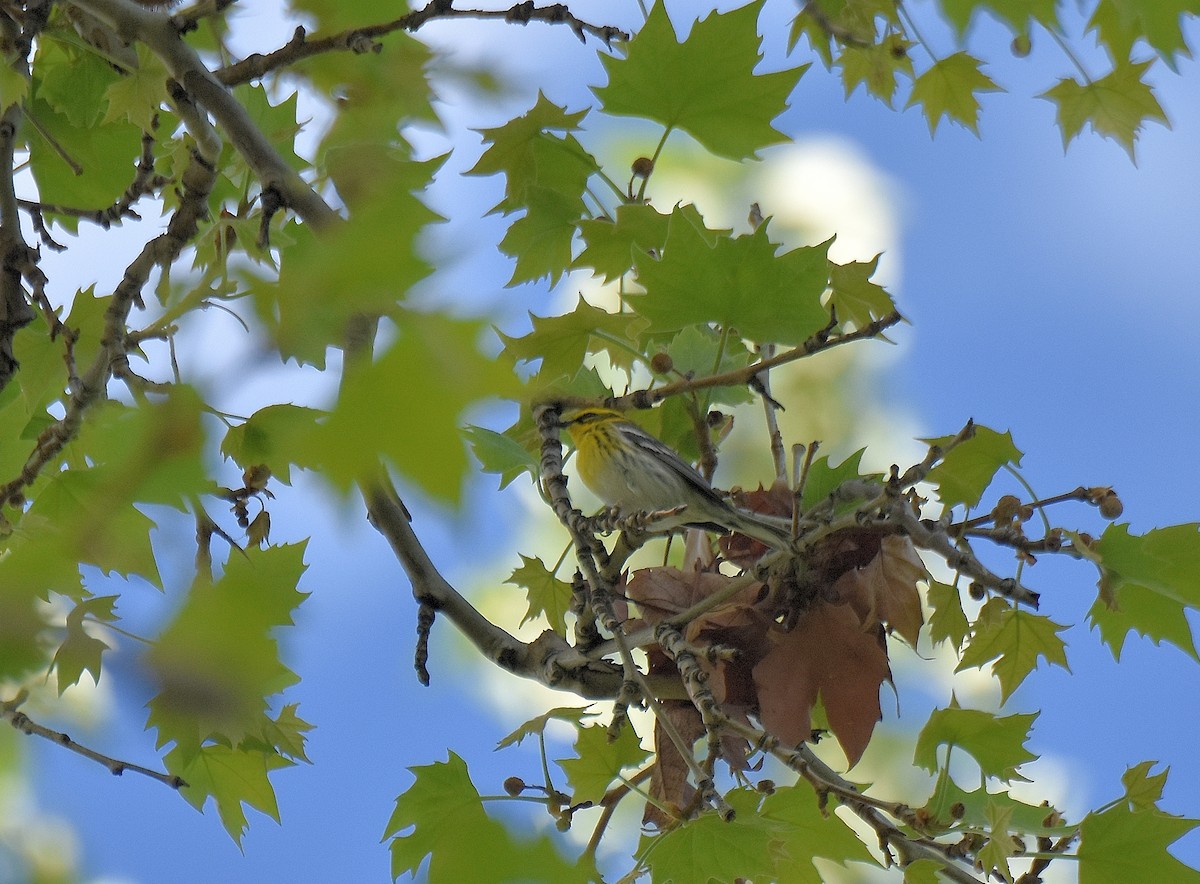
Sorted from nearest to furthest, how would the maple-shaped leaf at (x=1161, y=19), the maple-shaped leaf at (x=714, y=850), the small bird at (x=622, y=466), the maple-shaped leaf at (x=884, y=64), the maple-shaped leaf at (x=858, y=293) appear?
the maple-shaped leaf at (x=1161, y=19) → the maple-shaped leaf at (x=714, y=850) → the maple-shaped leaf at (x=858, y=293) → the maple-shaped leaf at (x=884, y=64) → the small bird at (x=622, y=466)

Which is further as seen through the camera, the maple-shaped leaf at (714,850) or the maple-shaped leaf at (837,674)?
the maple-shaped leaf at (837,674)

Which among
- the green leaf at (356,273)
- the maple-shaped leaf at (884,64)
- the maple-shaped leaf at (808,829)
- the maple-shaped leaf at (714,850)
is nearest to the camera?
the green leaf at (356,273)

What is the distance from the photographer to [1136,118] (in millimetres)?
1887

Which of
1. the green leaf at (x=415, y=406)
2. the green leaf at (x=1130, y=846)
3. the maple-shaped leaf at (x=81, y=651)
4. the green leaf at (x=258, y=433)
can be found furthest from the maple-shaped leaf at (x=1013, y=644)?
the green leaf at (x=415, y=406)

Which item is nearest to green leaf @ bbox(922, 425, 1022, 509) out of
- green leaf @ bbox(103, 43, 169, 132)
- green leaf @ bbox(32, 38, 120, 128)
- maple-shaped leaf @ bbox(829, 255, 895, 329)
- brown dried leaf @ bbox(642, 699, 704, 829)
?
maple-shaped leaf @ bbox(829, 255, 895, 329)

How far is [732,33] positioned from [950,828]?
98 centimetres

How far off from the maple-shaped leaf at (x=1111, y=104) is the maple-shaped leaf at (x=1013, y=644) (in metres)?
0.90

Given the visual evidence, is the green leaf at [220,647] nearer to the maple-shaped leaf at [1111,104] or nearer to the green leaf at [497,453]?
the green leaf at [497,453]

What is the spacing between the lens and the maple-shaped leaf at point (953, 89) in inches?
74.5

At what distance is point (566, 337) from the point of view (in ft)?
5.18

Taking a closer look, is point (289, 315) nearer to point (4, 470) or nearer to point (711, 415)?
point (711, 415)

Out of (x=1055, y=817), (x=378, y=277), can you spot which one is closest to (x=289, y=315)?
(x=378, y=277)

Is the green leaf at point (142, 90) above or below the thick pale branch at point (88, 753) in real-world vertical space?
above

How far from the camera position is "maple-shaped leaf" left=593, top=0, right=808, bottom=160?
1.39 m
